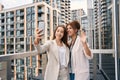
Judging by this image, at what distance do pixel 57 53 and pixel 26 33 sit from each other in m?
5.29

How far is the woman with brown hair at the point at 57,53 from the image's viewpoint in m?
1.58

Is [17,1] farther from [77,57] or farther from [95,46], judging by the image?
[77,57]

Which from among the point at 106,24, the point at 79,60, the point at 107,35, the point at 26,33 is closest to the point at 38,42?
the point at 79,60

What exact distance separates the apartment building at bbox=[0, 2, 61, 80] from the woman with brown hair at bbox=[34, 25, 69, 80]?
259 millimetres

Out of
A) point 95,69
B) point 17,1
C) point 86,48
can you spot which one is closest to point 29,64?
point 95,69

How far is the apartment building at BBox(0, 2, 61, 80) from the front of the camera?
8.17 feet

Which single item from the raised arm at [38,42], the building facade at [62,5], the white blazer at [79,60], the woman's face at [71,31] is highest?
the building facade at [62,5]

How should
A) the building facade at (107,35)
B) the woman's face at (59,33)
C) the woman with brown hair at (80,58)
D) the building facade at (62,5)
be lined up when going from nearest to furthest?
1. the woman with brown hair at (80,58)
2. the woman's face at (59,33)
3. the building facade at (107,35)
4. the building facade at (62,5)

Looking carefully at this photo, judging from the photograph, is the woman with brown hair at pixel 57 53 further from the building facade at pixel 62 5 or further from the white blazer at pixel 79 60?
the building facade at pixel 62 5

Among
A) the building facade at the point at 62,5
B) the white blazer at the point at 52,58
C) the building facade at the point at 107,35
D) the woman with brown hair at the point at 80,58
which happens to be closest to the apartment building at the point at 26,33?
the building facade at the point at 62,5

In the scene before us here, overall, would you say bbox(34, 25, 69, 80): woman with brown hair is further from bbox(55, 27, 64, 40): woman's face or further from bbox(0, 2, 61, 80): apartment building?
bbox(0, 2, 61, 80): apartment building

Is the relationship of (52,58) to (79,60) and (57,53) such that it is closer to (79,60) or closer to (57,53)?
(57,53)

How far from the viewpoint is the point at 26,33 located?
6.77m

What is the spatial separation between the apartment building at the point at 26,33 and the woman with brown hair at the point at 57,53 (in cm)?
26
